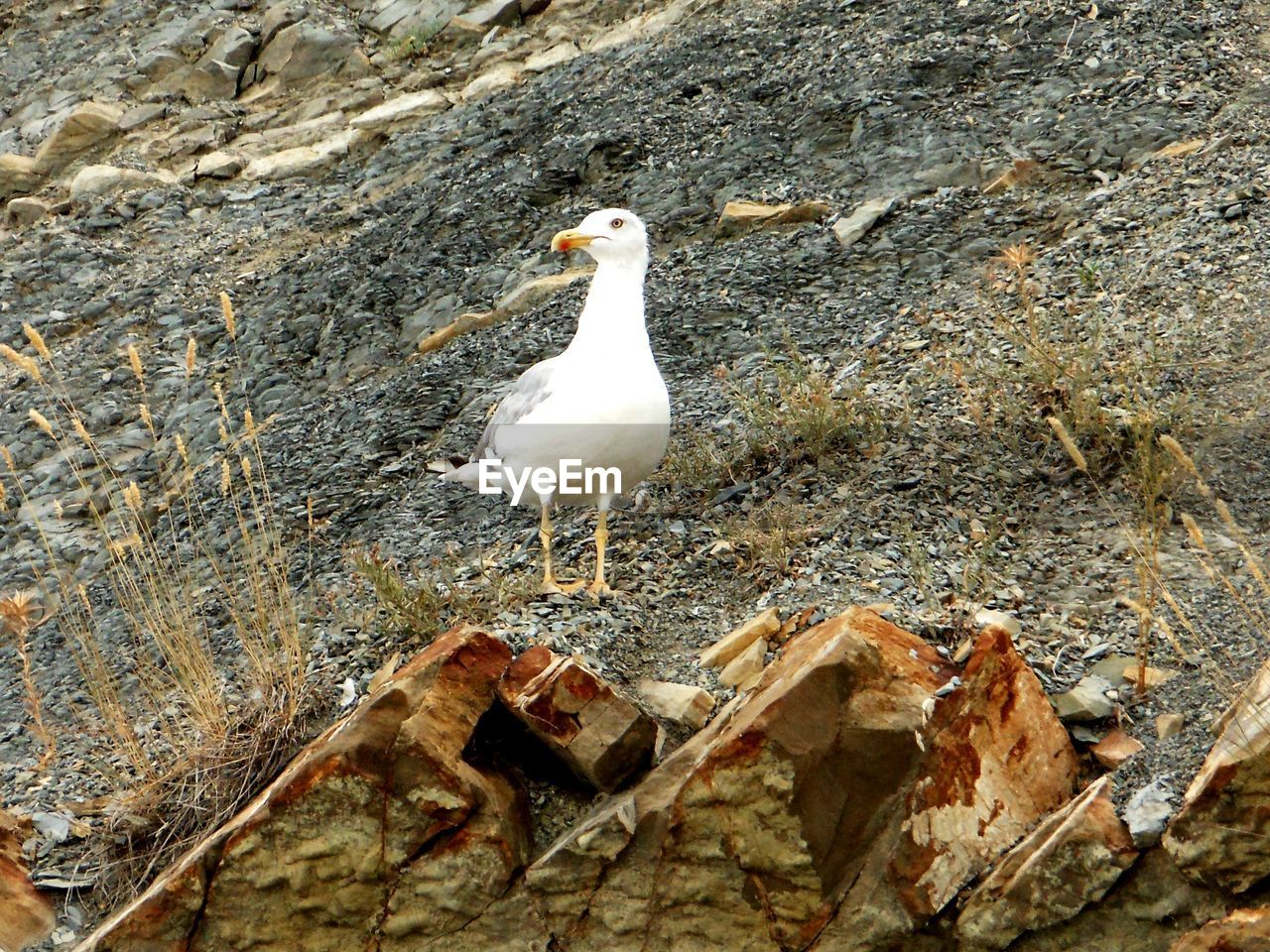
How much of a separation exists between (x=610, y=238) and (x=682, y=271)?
13.3ft

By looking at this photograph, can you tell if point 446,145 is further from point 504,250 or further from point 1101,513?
point 1101,513

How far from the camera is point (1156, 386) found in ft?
24.9

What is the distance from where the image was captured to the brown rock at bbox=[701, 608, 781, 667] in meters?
5.86

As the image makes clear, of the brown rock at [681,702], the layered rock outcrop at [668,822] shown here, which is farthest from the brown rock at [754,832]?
the brown rock at [681,702]

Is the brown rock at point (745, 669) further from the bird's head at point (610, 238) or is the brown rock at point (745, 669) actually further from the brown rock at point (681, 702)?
the bird's head at point (610, 238)

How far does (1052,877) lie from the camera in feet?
15.2

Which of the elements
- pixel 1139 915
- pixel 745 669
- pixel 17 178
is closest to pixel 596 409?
pixel 745 669

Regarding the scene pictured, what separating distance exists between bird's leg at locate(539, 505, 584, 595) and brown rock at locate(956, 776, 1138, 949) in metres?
2.44

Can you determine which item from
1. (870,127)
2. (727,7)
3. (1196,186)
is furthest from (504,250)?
(1196,186)

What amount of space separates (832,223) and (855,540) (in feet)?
16.5

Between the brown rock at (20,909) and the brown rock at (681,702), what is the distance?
2493mm

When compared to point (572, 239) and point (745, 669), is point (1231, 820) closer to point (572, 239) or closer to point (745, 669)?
point (745, 669)

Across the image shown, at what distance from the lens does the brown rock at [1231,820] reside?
4426 mm

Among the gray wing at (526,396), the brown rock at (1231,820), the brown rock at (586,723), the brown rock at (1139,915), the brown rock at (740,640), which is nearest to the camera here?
the brown rock at (1231,820)
